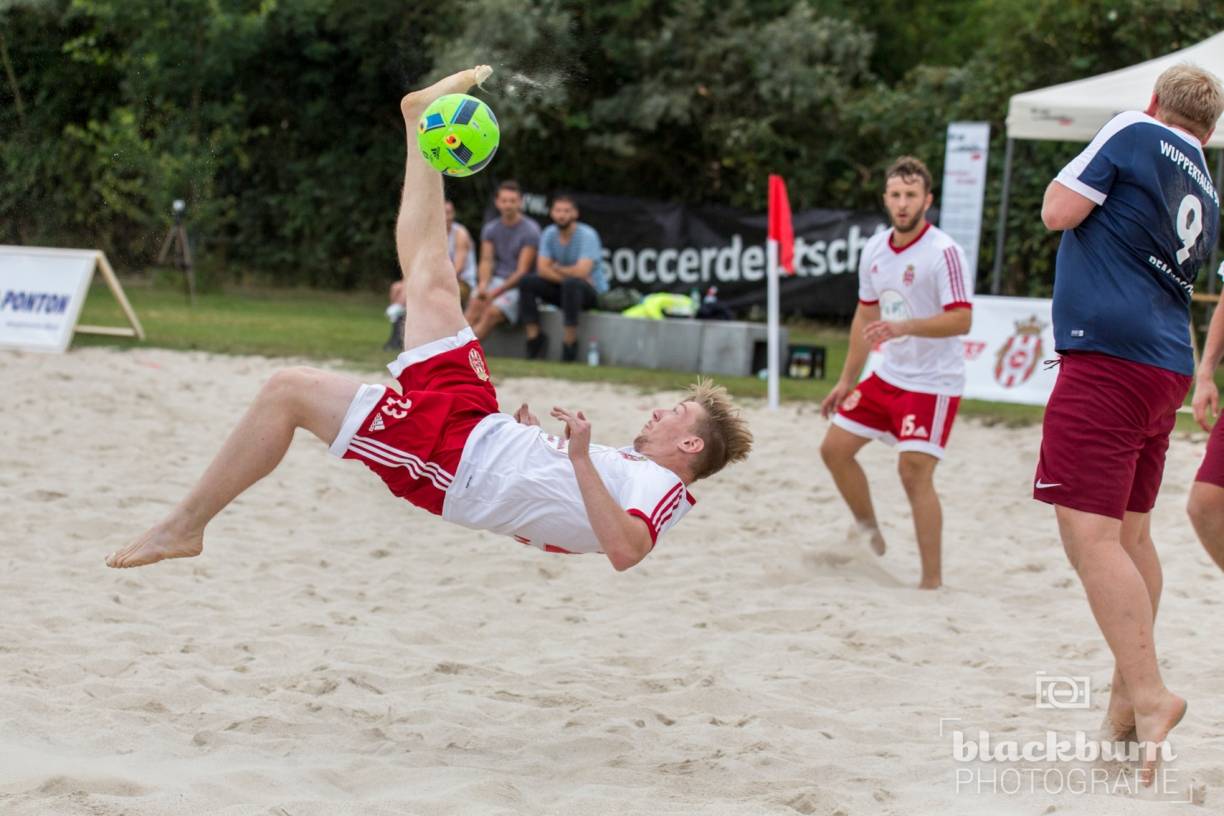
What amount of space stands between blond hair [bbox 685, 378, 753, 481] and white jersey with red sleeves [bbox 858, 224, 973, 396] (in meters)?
2.12

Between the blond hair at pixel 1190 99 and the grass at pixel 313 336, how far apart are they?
6420 millimetres

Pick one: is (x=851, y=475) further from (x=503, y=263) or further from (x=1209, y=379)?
(x=503, y=263)

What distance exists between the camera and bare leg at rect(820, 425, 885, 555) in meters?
6.23

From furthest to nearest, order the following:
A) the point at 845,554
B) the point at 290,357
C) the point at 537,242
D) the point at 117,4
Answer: the point at 117,4, the point at 537,242, the point at 290,357, the point at 845,554

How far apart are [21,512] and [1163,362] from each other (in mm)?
4868

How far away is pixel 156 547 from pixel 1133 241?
268 centimetres

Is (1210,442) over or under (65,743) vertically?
over

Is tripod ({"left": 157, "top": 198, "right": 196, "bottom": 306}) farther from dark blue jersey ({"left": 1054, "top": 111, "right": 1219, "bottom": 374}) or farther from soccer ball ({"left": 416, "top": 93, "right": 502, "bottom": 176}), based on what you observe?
dark blue jersey ({"left": 1054, "top": 111, "right": 1219, "bottom": 374})

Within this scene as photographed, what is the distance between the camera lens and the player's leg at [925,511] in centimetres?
604

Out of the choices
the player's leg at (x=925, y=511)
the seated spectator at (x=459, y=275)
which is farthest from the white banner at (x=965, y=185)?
the player's leg at (x=925, y=511)

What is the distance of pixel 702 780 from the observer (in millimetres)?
3721

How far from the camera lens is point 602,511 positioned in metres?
3.63

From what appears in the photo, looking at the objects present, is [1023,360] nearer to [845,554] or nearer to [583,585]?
[845,554]

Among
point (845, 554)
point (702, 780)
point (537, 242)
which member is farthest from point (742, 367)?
point (702, 780)
